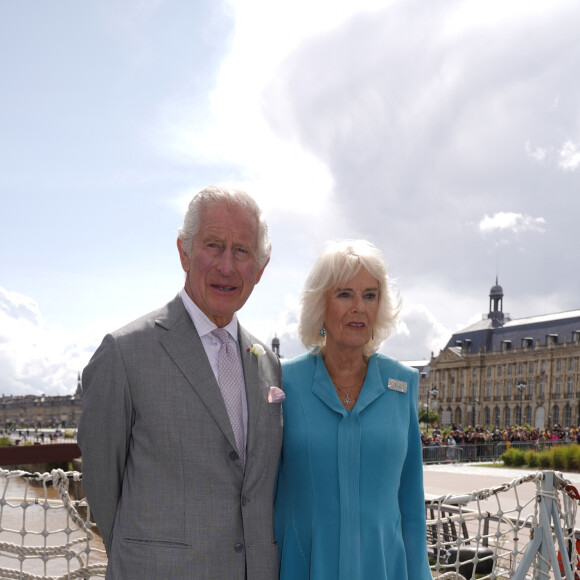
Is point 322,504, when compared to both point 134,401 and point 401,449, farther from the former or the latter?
point 134,401

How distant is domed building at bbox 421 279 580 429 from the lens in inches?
2783

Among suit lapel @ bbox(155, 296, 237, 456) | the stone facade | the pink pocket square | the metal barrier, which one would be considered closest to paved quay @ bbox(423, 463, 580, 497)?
the metal barrier

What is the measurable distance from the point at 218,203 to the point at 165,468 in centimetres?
101

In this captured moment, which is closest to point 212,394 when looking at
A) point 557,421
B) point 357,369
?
point 357,369

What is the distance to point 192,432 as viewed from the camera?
2262 millimetres

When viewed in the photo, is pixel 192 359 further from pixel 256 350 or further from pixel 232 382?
pixel 256 350

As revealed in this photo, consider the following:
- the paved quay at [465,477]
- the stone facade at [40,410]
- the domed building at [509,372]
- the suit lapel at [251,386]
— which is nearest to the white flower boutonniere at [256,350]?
the suit lapel at [251,386]

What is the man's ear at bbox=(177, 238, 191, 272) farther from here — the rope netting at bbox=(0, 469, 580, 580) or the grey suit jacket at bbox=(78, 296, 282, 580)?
the rope netting at bbox=(0, 469, 580, 580)

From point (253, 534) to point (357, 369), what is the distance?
3.12ft

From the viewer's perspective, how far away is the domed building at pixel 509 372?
70.7 m

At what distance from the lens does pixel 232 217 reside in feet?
7.85

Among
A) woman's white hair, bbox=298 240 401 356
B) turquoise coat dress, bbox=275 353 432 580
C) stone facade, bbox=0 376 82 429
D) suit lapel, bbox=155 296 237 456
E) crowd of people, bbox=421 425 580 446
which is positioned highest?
woman's white hair, bbox=298 240 401 356

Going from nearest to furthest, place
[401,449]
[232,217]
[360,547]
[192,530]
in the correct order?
[192,530]
[232,217]
[360,547]
[401,449]

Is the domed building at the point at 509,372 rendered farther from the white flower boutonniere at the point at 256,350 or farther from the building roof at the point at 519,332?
the white flower boutonniere at the point at 256,350
